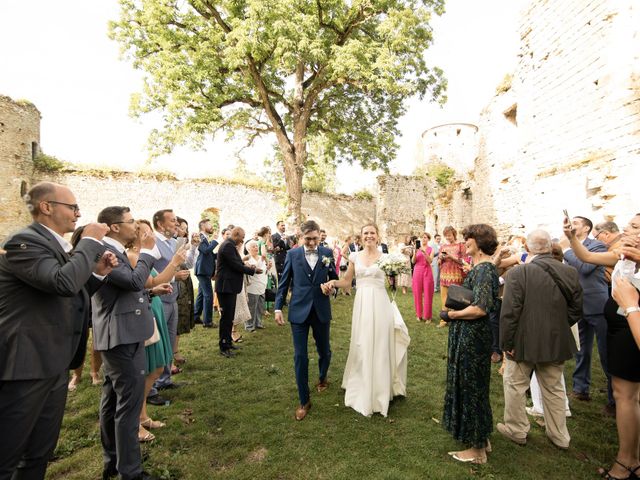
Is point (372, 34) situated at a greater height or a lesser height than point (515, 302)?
greater

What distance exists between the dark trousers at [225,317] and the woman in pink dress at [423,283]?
4985 mm

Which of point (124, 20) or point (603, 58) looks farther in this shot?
point (124, 20)

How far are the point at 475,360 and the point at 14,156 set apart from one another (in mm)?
23366

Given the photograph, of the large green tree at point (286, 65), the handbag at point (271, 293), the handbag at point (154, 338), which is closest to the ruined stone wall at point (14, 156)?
the large green tree at point (286, 65)

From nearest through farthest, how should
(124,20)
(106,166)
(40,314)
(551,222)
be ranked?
(40,314)
(551,222)
(124,20)
(106,166)

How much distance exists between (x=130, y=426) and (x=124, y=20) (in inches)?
660

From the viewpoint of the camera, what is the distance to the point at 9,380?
6.42 feet

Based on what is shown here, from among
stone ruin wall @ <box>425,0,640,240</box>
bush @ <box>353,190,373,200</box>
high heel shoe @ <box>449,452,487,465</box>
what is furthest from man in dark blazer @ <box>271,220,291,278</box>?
bush @ <box>353,190,373,200</box>

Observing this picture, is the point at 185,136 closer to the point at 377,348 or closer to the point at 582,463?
the point at 377,348

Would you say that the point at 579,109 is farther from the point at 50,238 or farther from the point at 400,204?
the point at 400,204

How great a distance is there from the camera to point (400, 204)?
26.8 meters

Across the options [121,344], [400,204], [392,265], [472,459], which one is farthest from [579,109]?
[400,204]

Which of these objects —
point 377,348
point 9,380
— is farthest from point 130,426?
point 377,348

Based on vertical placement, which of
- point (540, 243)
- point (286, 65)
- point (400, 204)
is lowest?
point (540, 243)
